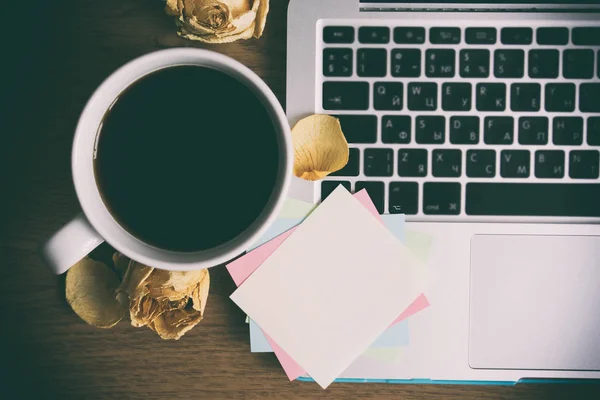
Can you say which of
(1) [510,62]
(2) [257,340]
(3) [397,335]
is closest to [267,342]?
(2) [257,340]

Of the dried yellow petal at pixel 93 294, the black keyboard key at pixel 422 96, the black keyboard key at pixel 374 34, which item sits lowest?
the dried yellow petal at pixel 93 294

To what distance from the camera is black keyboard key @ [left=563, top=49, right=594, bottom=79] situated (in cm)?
47

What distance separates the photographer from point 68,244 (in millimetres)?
371

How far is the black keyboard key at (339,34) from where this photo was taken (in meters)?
0.47

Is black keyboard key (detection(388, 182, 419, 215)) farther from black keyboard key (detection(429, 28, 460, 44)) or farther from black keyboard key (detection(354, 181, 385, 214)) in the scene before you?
black keyboard key (detection(429, 28, 460, 44))

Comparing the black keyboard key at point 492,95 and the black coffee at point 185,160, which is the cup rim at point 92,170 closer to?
the black coffee at point 185,160

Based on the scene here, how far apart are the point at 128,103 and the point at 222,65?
9cm

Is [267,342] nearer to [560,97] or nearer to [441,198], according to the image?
[441,198]

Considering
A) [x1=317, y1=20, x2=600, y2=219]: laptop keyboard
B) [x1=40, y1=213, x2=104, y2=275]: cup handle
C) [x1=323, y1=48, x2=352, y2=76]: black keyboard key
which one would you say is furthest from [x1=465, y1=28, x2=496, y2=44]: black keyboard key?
[x1=40, y1=213, x2=104, y2=275]: cup handle

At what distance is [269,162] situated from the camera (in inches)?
16.5

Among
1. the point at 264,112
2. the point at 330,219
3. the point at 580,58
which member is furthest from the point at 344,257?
the point at 580,58

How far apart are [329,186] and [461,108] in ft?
0.44

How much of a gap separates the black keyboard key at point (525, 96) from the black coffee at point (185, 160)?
8.6 inches

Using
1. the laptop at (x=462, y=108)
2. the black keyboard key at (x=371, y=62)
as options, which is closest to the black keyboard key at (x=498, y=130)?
the laptop at (x=462, y=108)
